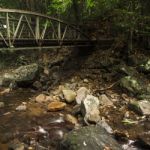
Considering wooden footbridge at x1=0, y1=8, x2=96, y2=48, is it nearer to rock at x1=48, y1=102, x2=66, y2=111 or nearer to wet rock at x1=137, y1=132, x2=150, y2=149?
rock at x1=48, y1=102, x2=66, y2=111

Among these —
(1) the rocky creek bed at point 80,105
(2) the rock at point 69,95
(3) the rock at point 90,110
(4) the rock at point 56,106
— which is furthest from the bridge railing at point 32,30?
(3) the rock at point 90,110

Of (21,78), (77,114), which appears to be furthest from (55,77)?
(77,114)

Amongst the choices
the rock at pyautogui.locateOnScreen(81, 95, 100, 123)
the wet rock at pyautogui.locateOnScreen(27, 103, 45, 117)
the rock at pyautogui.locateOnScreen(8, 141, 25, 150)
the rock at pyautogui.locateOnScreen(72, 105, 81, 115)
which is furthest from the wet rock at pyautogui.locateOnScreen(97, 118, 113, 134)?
the rock at pyautogui.locateOnScreen(8, 141, 25, 150)

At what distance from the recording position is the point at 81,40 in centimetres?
1870

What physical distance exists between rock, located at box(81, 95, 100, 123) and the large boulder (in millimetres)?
6367

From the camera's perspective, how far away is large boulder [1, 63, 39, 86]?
1872 centimetres

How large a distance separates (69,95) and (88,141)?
5678 mm

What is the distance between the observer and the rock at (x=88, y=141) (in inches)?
365

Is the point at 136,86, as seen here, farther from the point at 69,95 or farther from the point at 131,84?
the point at 69,95

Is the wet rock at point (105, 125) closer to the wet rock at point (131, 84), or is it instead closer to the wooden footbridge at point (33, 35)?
the wet rock at point (131, 84)

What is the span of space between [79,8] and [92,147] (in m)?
13.2

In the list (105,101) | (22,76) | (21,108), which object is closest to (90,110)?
(105,101)

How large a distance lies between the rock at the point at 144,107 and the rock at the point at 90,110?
183 cm

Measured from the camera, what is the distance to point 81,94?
15195 millimetres
